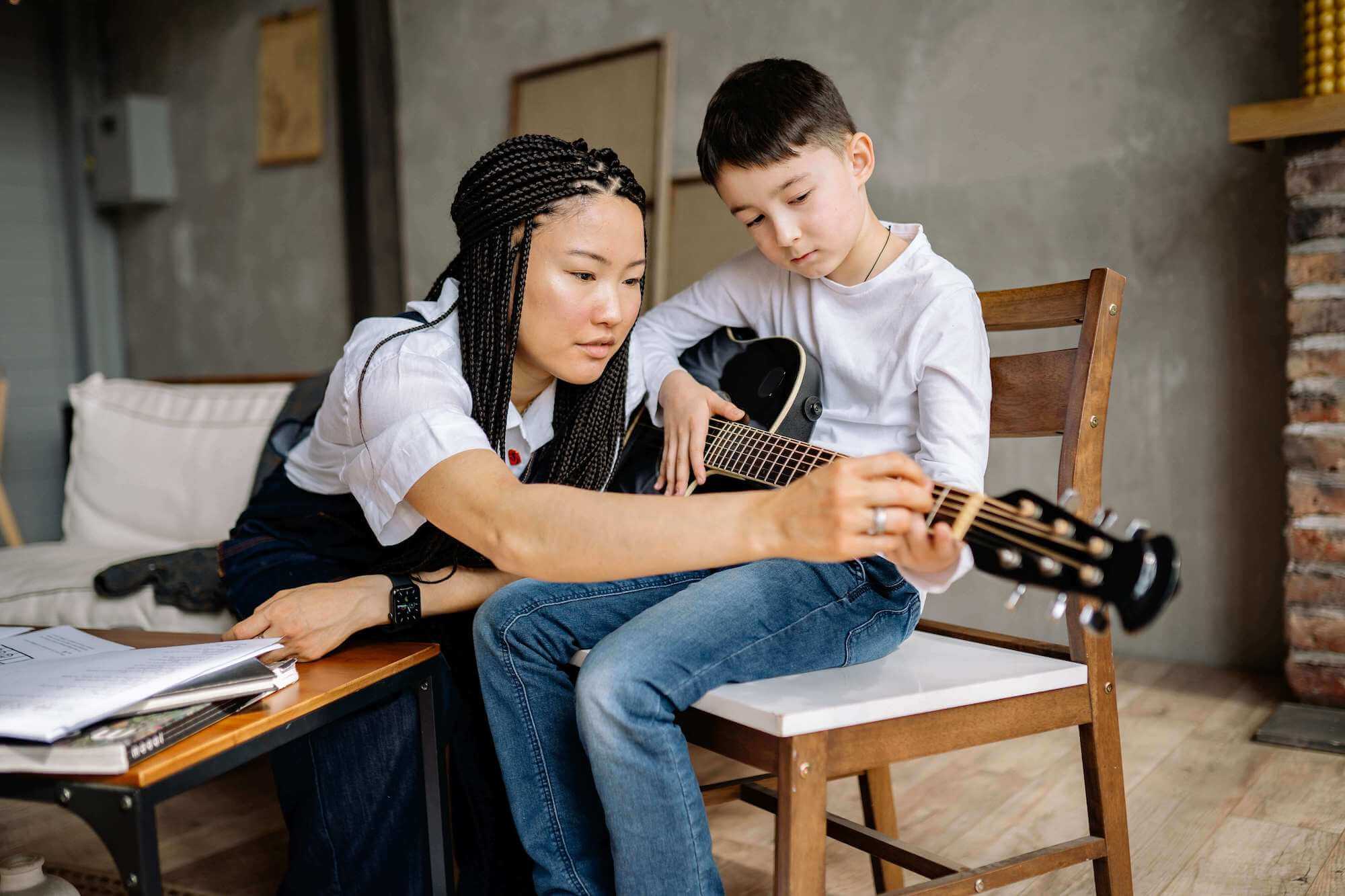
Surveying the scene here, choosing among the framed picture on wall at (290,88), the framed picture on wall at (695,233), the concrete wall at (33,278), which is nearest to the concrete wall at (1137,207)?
the framed picture on wall at (695,233)

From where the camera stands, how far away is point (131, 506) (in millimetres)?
2676

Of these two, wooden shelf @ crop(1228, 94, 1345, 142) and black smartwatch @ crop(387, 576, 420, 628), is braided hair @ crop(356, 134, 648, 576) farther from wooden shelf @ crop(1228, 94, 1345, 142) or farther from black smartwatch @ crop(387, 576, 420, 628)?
wooden shelf @ crop(1228, 94, 1345, 142)

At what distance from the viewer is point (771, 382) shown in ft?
5.20

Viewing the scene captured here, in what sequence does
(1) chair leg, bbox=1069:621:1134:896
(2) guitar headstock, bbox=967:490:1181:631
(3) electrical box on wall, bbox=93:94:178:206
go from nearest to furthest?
(2) guitar headstock, bbox=967:490:1181:631 → (1) chair leg, bbox=1069:621:1134:896 → (3) electrical box on wall, bbox=93:94:178:206

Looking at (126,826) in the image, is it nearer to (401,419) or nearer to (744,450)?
(401,419)

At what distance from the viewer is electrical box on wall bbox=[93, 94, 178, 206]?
508 centimetres

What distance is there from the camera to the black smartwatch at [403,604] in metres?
1.42

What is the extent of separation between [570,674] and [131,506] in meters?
1.79

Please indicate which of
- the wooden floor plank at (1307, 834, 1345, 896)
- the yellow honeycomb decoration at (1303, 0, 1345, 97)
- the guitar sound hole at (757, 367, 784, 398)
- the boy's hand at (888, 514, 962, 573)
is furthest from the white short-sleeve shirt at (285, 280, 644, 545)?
the yellow honeycomb decoration at (1303, 0, 1345, 97)

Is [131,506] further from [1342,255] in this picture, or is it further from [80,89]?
[80,89]

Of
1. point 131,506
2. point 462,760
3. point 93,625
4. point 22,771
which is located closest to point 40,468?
point 131,506

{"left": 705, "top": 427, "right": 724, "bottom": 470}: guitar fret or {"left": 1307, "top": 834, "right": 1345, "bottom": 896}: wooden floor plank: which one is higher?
{"left": 705, "top": 427, "right": 724, "bottom": 470}: guitar fret

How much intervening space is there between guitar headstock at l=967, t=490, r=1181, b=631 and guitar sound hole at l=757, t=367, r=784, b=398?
1.98 ft

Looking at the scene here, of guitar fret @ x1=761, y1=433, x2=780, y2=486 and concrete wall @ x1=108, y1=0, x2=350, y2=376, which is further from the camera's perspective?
concrete wall @ x1=108, y1=0, x2=350, y2=376
